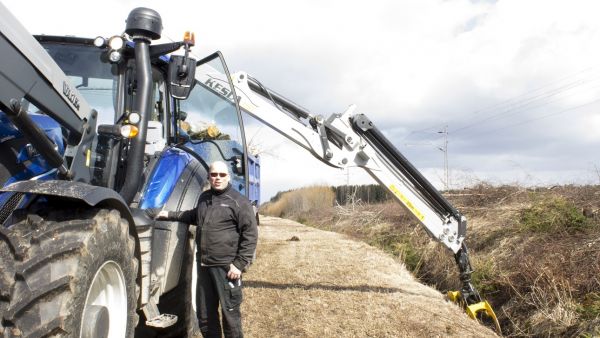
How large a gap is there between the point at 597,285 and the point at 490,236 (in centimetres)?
333

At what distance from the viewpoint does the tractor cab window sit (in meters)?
5.29

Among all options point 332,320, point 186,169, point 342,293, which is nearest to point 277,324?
point 332,320

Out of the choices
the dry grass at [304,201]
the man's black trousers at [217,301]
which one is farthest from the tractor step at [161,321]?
the dry grass at [304,201]

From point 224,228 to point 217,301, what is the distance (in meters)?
0.65

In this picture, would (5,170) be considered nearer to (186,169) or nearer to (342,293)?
(186,169)

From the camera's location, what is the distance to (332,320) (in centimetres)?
594

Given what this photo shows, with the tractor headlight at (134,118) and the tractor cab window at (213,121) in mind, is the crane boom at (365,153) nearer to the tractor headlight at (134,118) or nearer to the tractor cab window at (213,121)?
the tractor cab window at (213,121)

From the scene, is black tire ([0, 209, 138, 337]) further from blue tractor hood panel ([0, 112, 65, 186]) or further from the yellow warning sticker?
the yellow warning sticker

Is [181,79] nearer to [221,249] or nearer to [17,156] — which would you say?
[17,156]

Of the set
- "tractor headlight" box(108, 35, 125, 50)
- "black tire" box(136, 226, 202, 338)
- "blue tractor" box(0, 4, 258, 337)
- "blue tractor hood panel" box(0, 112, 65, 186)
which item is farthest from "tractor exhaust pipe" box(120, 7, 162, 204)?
"black tire" box(136, 226, 202, 338)

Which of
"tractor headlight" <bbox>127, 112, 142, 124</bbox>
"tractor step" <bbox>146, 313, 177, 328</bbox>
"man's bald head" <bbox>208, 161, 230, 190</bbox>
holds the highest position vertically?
"tractor headlight" <bbox>127, 112, 142, 124</bbox>

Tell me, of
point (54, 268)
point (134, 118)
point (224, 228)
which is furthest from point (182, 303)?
point (54, 268)

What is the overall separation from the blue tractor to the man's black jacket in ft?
0.59

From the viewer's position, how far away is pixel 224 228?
14.9ft
